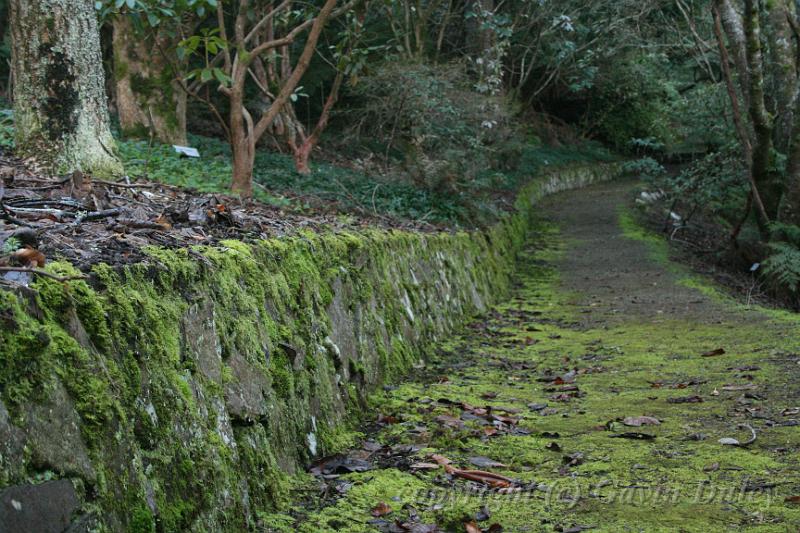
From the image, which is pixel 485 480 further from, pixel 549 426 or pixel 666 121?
pixel 666 121

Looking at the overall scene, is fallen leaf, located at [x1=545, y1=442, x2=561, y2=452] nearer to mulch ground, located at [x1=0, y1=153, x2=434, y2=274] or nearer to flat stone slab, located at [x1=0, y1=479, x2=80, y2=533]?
mulch ground, located at [x1=0, y1=153, x2=434, y2=274]

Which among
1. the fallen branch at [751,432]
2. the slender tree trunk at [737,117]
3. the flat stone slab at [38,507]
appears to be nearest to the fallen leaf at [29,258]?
the flat stone slab at [38,507]

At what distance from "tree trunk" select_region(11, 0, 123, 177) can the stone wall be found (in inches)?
84.1

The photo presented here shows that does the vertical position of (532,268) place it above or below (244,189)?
below

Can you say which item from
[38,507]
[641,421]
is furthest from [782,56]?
[38,507]

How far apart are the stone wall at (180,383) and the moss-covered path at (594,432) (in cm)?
37

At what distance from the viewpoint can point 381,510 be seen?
328cm

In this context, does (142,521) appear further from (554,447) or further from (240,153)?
(240,153)

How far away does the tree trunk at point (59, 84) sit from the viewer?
578cm

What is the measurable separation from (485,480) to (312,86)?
1600 centimetres

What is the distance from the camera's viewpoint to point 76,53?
5.88 meters

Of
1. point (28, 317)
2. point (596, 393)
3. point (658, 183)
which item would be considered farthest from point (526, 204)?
point (28, 317)

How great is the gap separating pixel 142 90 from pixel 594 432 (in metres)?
10.6

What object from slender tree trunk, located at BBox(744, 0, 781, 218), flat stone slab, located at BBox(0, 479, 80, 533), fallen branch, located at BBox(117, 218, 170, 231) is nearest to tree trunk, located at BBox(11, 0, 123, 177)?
fallen branch, located at BBox(117, 218, 170, 231)
